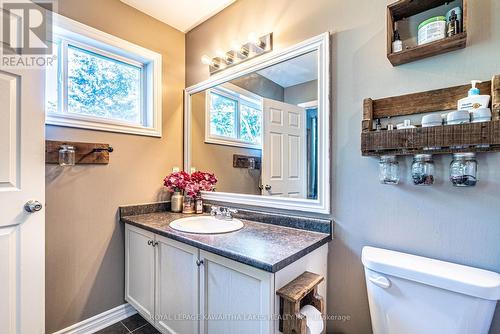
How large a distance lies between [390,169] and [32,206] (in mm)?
1789

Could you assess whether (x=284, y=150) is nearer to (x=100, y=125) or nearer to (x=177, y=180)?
(x=177, y=180)

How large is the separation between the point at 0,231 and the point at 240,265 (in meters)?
1.18

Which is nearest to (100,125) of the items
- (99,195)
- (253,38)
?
(99,195)

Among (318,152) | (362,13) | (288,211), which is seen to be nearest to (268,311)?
(288,211)

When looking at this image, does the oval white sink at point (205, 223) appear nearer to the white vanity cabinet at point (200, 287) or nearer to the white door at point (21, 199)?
the white vanity cabinet at point (200, 287)

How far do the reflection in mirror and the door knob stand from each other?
1.08 metres

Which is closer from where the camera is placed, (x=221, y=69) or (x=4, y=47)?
(x=4, y=47)

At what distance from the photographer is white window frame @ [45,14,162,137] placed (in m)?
1.51

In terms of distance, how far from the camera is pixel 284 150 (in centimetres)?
152

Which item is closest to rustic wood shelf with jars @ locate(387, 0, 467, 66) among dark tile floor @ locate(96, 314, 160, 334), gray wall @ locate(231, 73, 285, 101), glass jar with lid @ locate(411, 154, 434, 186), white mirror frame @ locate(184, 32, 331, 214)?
white mirror frame @ locate(184, 32, 331, 214)

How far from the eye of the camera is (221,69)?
1856mm

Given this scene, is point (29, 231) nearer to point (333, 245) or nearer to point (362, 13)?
point (333, 245)

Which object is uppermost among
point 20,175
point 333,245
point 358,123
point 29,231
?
point 358,123

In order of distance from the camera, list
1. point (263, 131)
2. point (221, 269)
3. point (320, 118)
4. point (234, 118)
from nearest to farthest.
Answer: point (221, 269), point (320, 118), point (263, 131), point (234, 118)
